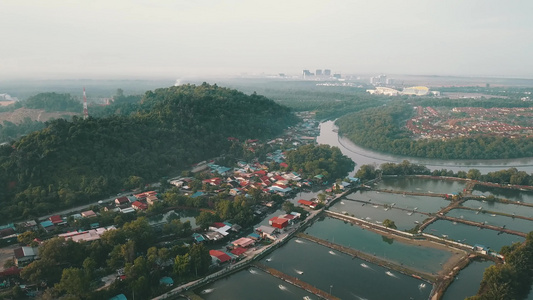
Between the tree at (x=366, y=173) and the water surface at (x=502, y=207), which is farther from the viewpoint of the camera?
the tree at (x=366, y=173)

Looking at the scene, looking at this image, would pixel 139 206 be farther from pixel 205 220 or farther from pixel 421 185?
pixel 421 185

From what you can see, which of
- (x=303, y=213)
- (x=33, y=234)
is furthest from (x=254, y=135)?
(x=33, y=234)

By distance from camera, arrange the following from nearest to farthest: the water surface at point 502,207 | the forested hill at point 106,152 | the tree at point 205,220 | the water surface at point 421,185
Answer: the tree at point 205,220, the forested hill at point 106,152, the water surface at point 502,207, the water surface at point 421,185

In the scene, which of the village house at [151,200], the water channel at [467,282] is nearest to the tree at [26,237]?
the village house at [151,200]

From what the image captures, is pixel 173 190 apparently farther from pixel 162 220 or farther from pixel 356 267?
pixel 356 267

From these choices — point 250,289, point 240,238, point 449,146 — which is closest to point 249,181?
point 240,238

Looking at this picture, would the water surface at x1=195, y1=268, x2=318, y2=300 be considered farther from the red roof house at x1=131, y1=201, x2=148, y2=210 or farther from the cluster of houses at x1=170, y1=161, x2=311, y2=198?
the cluster of houses at x1=170, y1=161, x2=311, y2=198

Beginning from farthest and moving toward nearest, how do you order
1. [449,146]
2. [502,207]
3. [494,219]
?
1. [449,146]
2. [502,207]
3. [494,219]

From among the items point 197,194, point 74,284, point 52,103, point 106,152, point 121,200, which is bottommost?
point 197,194

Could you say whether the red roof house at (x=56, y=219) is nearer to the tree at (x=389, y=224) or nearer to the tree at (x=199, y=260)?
the tree at (x=199, y=260)
